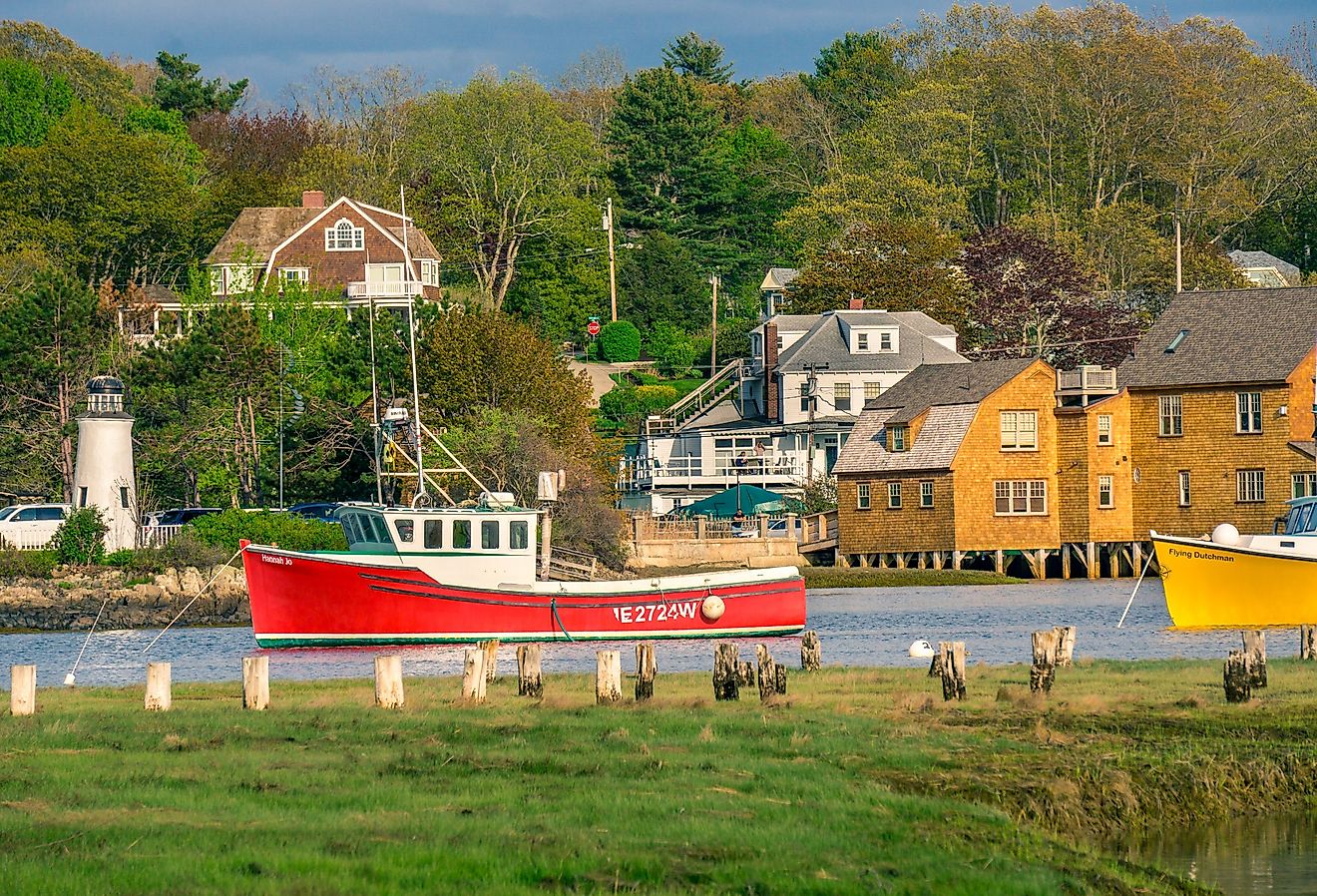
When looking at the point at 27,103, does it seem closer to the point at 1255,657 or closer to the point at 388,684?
the point at 388,684

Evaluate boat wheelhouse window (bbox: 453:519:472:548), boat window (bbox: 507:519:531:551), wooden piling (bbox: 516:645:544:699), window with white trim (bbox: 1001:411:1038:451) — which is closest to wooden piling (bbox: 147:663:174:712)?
wooden piling (bbox: 516:645:544:699)

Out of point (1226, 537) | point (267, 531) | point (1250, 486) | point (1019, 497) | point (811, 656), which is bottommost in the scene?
point (811, 656)

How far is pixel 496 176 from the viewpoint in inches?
4434

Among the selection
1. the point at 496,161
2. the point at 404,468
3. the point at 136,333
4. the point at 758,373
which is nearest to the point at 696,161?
the point at 496,161

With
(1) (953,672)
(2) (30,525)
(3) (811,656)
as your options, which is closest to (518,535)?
(3) (811,656)

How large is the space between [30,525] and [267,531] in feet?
27.1

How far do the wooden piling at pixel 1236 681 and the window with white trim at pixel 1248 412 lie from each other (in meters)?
46.8

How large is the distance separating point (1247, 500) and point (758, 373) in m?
31.8

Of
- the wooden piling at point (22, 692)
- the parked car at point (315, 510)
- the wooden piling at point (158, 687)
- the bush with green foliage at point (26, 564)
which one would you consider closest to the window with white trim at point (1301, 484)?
the parked car at point (315, 510)

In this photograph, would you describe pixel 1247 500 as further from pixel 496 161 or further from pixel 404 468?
pixel 496 161

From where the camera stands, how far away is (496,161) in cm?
11206

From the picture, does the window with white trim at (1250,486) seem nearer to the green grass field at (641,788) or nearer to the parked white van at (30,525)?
the parked white van at (30,525)

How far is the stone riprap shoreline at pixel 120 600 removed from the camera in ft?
190

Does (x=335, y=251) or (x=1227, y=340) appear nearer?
(x=1227, y=340)
